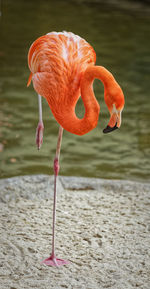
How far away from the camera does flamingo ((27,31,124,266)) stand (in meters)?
2.92

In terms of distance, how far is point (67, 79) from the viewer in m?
3.09

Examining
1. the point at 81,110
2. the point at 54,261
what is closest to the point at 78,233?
the point at 54,261

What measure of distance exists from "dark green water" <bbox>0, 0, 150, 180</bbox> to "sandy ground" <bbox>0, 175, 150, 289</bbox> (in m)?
0.56

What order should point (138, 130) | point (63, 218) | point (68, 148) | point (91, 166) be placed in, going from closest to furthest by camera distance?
point (63, 218) < point (91, 166) < point (68, 148) < point (138, 130)

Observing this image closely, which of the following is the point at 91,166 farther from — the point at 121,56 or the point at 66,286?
the point at 121,56

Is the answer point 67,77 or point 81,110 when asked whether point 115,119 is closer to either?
point 67,77

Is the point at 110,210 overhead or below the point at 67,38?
below

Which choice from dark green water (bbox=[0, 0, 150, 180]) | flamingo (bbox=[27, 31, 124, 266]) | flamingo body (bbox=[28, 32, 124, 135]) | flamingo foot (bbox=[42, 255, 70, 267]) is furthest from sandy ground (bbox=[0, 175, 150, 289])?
flamingo body (bbox=[28, 32, 124, 135])

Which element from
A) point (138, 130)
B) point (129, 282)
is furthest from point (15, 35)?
point (129, 282)

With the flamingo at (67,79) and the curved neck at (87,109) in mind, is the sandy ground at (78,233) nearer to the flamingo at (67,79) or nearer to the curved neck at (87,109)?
the flamingo at (67,79)

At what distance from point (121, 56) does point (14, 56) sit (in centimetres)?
194

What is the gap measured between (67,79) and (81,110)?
135 inches

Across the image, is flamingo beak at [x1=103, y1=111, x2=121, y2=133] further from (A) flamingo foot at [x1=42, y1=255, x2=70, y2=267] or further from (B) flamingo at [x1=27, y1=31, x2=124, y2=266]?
(A) flamingo foot at [x1=42, y1=255, x2=70, y2=267]

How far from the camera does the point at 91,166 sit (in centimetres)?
511
